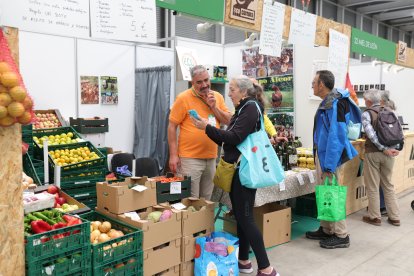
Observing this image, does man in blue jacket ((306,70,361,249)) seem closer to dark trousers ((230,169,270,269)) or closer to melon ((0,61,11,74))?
dark trousers ((230,169,270,269))

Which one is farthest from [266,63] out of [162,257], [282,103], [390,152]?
[162,257]

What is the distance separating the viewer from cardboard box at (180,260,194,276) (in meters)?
2.74

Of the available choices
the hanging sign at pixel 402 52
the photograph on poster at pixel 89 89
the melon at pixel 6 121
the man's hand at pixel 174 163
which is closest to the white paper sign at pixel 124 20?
the melon at pixel 6 121

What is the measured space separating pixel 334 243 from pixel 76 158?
262 cm

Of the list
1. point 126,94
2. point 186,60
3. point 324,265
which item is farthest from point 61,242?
point 126,94

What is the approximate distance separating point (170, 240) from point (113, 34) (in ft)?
4.48

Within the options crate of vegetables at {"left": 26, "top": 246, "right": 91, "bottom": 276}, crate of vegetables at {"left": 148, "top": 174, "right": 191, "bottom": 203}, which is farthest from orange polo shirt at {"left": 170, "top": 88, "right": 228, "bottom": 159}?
crate of vegetables at {"left": 26, "top": 246, "right": 91, "bottom": 276}

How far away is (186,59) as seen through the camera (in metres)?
5.38

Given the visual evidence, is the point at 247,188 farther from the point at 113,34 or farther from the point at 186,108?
the point at 113,34

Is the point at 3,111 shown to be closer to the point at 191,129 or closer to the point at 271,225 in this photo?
the point at 191,129

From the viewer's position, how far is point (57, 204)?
8.74 feet

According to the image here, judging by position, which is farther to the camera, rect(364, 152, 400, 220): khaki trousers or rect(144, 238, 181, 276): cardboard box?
rect(364, 152, 400, 220): khaki trousers

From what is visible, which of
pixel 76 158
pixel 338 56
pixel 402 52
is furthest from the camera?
pixel 402 52

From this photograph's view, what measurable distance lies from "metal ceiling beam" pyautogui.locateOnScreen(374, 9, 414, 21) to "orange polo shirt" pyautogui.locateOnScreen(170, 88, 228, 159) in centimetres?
1242
